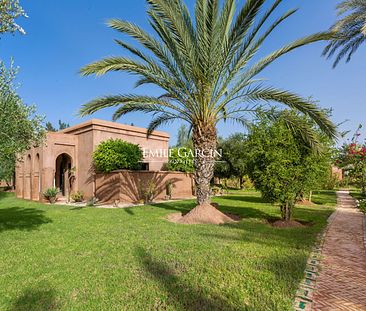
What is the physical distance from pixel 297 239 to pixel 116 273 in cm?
493

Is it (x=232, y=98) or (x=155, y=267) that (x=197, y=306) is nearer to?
(x=155, y=267)

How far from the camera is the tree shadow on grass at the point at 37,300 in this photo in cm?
344

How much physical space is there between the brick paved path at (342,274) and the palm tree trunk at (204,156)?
4.37 metres

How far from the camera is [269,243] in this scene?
20.9 ft

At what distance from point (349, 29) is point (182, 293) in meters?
19.9

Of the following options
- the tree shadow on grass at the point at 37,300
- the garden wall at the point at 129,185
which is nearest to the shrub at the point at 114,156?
the garden wall at the point at 129,185

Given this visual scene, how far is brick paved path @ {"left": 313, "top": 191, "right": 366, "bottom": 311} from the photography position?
350 centimetres

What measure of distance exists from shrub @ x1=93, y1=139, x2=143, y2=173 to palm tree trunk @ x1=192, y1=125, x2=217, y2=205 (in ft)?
28.6

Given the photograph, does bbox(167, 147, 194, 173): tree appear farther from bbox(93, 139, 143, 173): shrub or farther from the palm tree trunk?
the palm tree trunk

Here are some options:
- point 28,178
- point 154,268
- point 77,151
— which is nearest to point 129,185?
point 77,151

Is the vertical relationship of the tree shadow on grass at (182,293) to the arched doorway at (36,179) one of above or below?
below

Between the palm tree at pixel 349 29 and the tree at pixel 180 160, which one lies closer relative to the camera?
the palm tree at pixel 349 29

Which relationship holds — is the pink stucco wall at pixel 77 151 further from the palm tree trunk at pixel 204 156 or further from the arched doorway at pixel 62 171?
the palm tree trunk at pixel 204 156

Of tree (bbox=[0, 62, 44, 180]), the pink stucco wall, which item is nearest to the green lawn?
tree (bbox=[0, 62, 44, 180])
